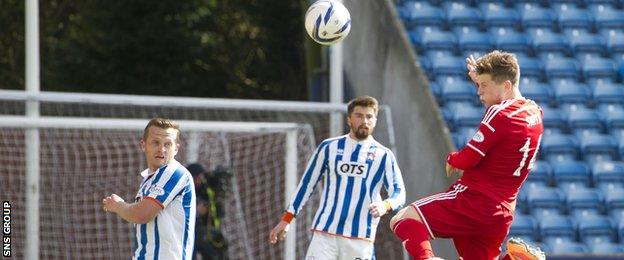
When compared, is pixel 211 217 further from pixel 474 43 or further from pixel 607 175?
pixel 607 175

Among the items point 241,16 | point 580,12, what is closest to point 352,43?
point 580,12

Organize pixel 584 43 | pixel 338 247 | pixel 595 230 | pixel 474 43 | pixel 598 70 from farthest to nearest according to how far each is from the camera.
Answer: pixel 584 43
pixel 598 70
pixel 474 43
pixel 595 230
pixel 338 247

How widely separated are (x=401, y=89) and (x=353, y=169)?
4.11m

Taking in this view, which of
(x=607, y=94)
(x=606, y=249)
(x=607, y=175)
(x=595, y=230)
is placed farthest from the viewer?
(x=607, y=94)

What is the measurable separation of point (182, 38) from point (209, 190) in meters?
6.94

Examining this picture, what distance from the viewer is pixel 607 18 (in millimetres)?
14547

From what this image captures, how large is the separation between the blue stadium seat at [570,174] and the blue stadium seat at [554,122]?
18.7 inches

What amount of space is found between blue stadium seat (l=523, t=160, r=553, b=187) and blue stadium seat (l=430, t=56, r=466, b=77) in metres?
1.40

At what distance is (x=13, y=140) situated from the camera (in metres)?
12.1

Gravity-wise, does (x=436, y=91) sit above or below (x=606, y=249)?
above

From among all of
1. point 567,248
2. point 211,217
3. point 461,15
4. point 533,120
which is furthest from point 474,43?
point 533,120

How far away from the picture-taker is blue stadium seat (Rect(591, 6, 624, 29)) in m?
14.5

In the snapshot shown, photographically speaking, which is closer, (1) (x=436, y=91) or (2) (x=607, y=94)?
(1) (x=436, y=91)

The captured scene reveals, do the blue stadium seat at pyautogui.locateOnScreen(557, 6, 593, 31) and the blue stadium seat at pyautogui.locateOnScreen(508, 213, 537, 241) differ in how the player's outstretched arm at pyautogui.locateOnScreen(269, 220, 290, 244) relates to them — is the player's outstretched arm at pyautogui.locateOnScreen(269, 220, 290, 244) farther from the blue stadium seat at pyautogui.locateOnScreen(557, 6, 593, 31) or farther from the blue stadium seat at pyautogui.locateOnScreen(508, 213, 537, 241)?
the blue stadium seat at pyautogui.locateOnScreen(557, 6, 593, 31)
